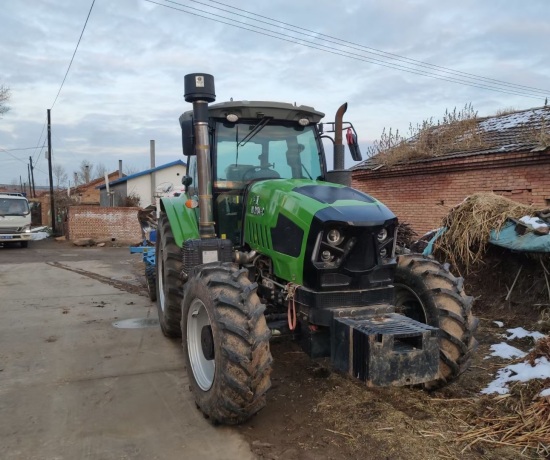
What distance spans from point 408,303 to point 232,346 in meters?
1.91

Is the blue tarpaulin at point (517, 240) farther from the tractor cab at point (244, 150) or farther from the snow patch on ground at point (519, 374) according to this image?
the tractor cab at point (244, 150)

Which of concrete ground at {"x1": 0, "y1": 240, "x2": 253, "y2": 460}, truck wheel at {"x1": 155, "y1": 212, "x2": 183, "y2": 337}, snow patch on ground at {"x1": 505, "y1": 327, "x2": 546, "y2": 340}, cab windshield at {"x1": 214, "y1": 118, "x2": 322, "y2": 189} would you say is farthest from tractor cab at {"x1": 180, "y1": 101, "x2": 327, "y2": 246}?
snow patch on ground at {"x1": 505, "y1": 327, "x2": 546, "y2": 340}

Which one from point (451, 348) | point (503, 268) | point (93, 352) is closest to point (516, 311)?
point (503, 268)

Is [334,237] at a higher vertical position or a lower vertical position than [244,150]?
lower

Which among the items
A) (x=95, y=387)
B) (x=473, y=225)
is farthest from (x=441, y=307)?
(x=473, y=225)

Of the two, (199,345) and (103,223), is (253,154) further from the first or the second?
(103,223)

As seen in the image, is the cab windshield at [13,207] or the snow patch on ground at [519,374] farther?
the cab windshield at [13,207]

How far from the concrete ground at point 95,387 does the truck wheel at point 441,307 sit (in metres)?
1.70

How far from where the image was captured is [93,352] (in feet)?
18.1

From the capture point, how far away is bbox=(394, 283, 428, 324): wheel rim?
423 centimetres

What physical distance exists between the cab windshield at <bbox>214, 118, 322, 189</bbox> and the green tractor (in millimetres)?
11

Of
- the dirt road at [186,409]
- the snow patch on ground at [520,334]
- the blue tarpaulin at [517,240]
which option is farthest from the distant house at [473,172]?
the dirt road at [186,409]

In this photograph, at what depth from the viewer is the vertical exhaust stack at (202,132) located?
431cm

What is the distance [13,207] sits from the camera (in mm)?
19562
